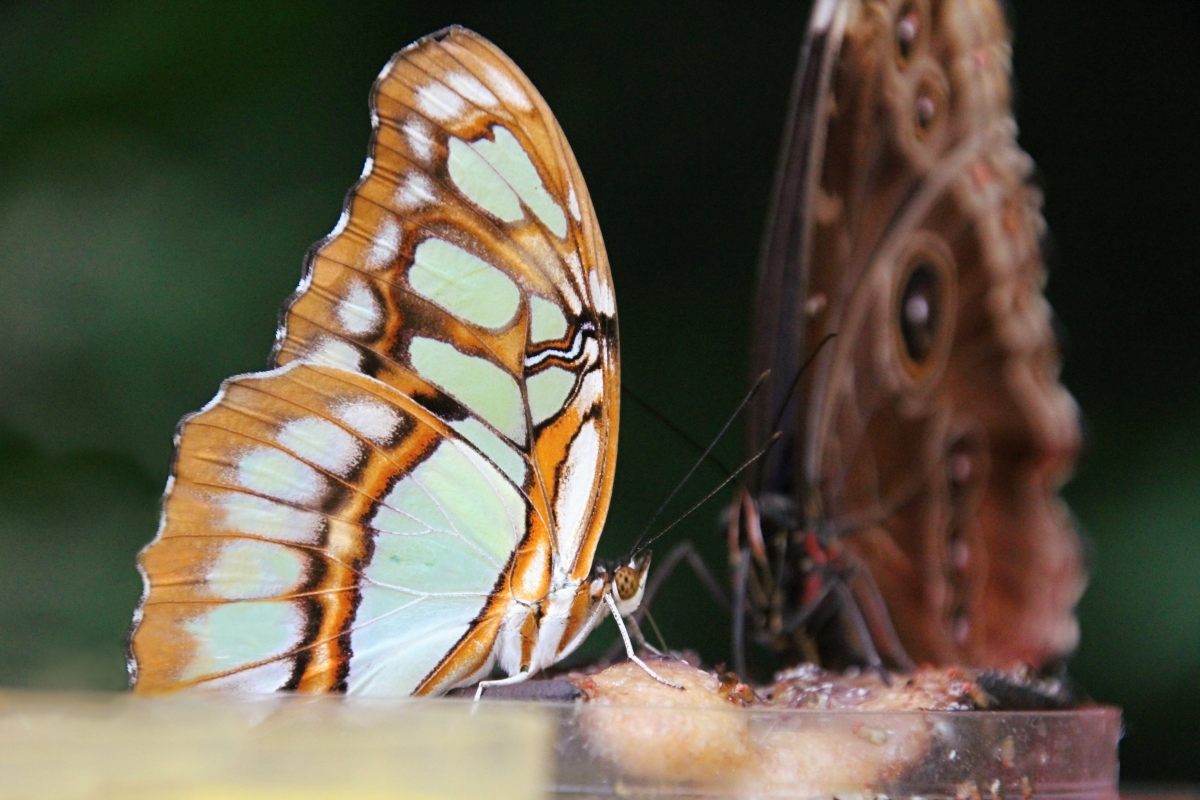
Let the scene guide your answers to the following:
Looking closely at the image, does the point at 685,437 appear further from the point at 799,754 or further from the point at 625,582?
the point at 799,754

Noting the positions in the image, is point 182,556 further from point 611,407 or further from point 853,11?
point 853,11

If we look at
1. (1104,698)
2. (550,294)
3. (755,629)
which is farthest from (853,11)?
(1104,698)

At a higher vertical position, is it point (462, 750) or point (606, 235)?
point (606, 235)

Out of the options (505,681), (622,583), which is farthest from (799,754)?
(622,583)

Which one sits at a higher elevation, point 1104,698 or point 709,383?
point 709,383

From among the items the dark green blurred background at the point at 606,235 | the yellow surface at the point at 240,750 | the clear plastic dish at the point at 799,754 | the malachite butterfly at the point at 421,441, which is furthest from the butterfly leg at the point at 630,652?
the dark green blurred background at the point at 606,235

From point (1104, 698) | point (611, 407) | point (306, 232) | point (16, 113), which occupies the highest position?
point (16, 113)

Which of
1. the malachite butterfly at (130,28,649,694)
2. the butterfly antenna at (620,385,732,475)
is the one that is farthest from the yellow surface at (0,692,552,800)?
the butterfly antenna at (620,385,732,475)
